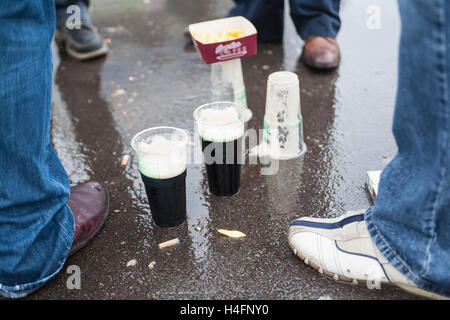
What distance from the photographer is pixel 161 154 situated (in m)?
1.73

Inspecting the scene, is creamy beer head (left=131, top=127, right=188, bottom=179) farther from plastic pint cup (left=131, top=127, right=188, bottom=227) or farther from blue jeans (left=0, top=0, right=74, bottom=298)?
blue jeans (left=0, top=0, right=74, bottom=298)

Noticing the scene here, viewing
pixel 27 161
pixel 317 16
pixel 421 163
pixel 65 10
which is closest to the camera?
pixel 421 163

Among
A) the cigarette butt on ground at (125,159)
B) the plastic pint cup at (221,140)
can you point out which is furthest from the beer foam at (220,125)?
the cigarette butt on ground at (125,159)

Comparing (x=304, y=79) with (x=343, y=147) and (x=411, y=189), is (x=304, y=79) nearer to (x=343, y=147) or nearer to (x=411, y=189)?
(x=343, y=147)

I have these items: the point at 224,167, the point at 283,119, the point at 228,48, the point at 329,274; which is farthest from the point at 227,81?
the point at 329,274

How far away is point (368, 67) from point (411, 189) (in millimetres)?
2080

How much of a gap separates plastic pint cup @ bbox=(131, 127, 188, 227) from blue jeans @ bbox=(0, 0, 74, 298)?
330 millimetres

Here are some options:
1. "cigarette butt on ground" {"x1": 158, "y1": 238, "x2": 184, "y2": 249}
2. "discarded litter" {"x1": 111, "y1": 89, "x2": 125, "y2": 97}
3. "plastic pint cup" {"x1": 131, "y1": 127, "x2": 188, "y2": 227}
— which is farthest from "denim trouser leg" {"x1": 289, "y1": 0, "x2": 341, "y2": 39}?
"cigarette butt on ground" {"x1": 158, "y1": 238, "x2": 184, "y2": 249}

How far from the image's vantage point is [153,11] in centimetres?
445

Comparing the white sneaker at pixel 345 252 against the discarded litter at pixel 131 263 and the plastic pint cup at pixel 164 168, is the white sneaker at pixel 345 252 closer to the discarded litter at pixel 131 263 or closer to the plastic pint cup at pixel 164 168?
the plastic pint cup at pixel 164 168

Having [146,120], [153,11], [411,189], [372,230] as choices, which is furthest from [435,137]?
[153,11]

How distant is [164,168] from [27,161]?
1.69 ft

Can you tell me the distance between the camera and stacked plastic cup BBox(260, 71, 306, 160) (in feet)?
7.29
